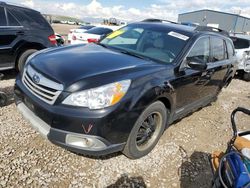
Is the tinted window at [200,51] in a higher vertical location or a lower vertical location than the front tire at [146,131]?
higher

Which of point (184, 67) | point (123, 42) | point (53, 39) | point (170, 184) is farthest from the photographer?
point (53, 39)

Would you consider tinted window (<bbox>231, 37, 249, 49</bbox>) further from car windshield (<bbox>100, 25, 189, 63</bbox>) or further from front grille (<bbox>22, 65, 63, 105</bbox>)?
front grille (<bbox>22, 65, 63, 105</bbox>)

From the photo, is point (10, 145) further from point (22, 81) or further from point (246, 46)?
point (246, 46)

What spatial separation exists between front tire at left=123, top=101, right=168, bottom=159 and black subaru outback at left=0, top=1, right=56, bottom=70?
3.72m

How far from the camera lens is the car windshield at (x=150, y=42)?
3.62 m

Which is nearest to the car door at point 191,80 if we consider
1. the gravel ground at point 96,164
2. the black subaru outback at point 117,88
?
the black subaru outback at point 117,88

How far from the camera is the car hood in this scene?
268 centimetres

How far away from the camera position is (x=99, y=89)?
101 inches

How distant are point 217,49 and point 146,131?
2.47 meters

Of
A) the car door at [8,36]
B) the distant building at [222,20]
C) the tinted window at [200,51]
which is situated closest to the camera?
the tinted window at [200,51]

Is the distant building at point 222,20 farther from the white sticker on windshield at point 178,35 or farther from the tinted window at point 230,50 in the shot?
the white sticker on windshield at point 178,35

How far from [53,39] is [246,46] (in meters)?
7.07

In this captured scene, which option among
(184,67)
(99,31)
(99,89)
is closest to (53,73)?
(99,89)

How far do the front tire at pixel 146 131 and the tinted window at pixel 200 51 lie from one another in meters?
0.98
